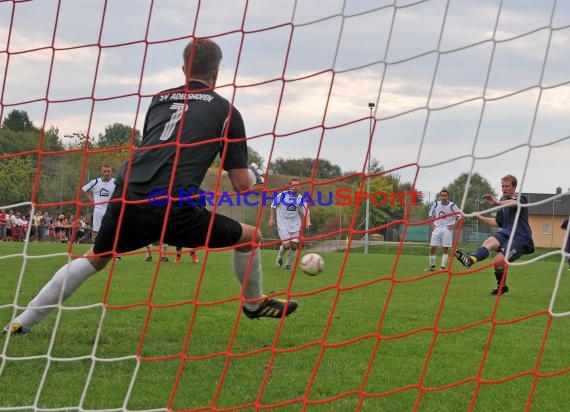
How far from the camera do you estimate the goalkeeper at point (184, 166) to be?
13.6 ft

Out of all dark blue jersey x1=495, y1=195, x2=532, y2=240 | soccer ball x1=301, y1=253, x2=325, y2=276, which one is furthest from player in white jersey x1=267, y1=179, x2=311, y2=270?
soccer ball x1=301, y1=253, x2=325, y2=276

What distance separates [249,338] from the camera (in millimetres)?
5672

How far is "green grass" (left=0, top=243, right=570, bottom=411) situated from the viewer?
155 inches

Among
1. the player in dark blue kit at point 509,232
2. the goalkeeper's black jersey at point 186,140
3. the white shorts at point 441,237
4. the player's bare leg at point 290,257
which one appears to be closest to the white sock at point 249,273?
the goalkeeper's black jersey at point 186,140

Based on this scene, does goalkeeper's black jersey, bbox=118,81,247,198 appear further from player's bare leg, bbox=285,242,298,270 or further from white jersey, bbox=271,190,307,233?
white jersey, bbox=271,190,307,233

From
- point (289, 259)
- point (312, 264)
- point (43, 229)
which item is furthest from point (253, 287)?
point (43, 229)

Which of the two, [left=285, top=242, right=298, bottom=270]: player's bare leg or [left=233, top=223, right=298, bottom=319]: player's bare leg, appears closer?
[left=233, top=223, right=298, bottom=319]: player's bare leg

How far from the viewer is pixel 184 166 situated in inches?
163

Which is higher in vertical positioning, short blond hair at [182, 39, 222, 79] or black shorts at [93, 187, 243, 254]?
short blond hair at [182, 39, 222, 79]

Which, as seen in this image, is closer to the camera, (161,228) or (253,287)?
(161,228)

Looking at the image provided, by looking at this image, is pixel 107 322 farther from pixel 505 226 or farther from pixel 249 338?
pixel 505 226

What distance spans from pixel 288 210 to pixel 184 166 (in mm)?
10891

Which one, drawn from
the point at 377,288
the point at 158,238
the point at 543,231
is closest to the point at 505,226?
the point at 377,288

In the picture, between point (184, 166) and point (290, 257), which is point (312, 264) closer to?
point (184, 166)
